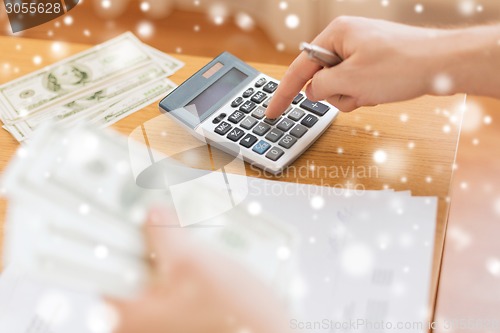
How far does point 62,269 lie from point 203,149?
22 cm

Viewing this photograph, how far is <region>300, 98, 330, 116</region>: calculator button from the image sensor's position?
0.69 meters

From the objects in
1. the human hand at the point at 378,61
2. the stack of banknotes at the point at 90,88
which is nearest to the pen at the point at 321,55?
the human hand at the point at 378,61

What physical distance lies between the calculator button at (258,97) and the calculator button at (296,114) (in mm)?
43

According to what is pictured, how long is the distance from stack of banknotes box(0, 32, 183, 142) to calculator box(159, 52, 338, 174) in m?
0.07

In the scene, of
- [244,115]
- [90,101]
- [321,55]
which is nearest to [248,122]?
[244,115]

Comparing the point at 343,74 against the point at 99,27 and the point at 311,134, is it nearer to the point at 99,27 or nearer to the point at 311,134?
the point at 311,134

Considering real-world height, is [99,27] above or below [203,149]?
below

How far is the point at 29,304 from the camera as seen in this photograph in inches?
20.7

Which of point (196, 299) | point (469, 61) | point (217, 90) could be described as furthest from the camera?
point (217, 90)

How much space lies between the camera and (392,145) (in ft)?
2.18

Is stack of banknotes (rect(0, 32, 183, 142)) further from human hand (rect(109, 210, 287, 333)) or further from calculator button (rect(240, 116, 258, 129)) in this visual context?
human hand (rect(109, 210, 287, 333))

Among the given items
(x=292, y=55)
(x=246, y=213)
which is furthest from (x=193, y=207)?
(x=292, y=55)

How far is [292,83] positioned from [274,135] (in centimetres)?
7

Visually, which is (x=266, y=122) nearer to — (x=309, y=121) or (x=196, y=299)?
(x=309, y=121)
